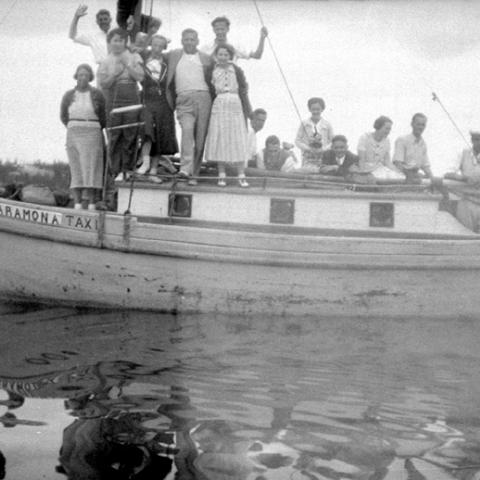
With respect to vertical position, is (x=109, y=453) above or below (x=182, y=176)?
below

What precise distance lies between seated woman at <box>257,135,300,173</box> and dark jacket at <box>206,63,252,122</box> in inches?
23.2

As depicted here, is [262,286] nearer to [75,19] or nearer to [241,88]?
[241,88]

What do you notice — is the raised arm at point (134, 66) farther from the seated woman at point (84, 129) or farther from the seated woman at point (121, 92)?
the seated woman at point (84, 129)

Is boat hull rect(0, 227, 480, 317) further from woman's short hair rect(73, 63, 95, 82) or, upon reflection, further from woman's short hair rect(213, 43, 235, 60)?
woman's short hair rect(213, 43, 235, 60)

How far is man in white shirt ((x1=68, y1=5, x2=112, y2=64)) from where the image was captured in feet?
29.0

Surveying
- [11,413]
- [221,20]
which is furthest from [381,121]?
[11,413]

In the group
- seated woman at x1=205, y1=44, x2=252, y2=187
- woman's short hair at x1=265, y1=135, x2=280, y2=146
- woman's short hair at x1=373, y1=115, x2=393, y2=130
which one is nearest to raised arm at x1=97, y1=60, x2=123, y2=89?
seated woman at x1=205, y1=44, x2=252, y2=187

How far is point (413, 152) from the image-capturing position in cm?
910

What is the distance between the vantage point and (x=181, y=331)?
7133 millimetres

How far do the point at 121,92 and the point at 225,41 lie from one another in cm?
132

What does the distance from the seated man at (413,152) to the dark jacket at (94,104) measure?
3.47 metres

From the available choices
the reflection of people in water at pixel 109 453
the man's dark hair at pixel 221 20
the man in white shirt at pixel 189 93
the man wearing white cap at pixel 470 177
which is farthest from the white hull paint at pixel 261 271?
the reflection of people in water at pixel 109 453

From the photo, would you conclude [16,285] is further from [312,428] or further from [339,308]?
[312,428]

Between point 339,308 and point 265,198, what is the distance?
4.98 ft
